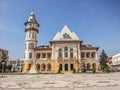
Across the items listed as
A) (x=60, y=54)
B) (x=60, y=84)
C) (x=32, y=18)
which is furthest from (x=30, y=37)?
(x=60, y=84)

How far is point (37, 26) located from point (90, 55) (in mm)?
25487

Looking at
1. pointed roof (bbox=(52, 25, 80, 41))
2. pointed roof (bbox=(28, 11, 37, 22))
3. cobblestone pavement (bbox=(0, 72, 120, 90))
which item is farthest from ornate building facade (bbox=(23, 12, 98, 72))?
cobblestone pavement (bbox=(0, 72, 120, 90))

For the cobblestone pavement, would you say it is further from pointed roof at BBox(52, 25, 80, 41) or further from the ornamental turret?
pointed roof at BBox(52, 25, 80, 41)

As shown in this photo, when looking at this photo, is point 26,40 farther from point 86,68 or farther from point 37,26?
point 86,68

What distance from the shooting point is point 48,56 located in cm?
6359

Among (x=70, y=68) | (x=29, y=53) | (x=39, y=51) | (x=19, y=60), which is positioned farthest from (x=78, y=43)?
(x=19, y=60)

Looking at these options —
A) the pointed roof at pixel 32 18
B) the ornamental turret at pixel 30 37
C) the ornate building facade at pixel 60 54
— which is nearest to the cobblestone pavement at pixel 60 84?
the ornate building facade at pixel 60 54

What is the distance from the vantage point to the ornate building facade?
59.8m

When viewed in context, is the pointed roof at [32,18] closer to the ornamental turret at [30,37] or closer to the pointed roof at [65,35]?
the ornamental turret at [30,37]

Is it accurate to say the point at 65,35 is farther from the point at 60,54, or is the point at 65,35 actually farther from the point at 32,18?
the point at 32,18

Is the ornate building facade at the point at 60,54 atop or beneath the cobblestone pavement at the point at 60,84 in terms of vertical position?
atop

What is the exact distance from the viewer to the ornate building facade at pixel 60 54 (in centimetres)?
5981

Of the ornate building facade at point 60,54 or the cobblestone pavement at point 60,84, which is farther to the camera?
the ornate building facade at point 60,54

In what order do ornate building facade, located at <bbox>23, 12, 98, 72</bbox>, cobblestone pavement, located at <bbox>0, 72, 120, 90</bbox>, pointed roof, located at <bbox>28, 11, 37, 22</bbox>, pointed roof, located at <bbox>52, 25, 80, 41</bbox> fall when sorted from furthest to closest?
1. pointed roof, located at <bbox>28, 11, 37, 22</bbox>
2. pointed roof, located at <bbox>52, 25, 80, 41</bbox>
3. ornate building facade, located at <bbox>23, 12, 98, 72</bbox>
4. cobblestone pavement, located at <bbox>0, 72, 120, 90</bbox>
